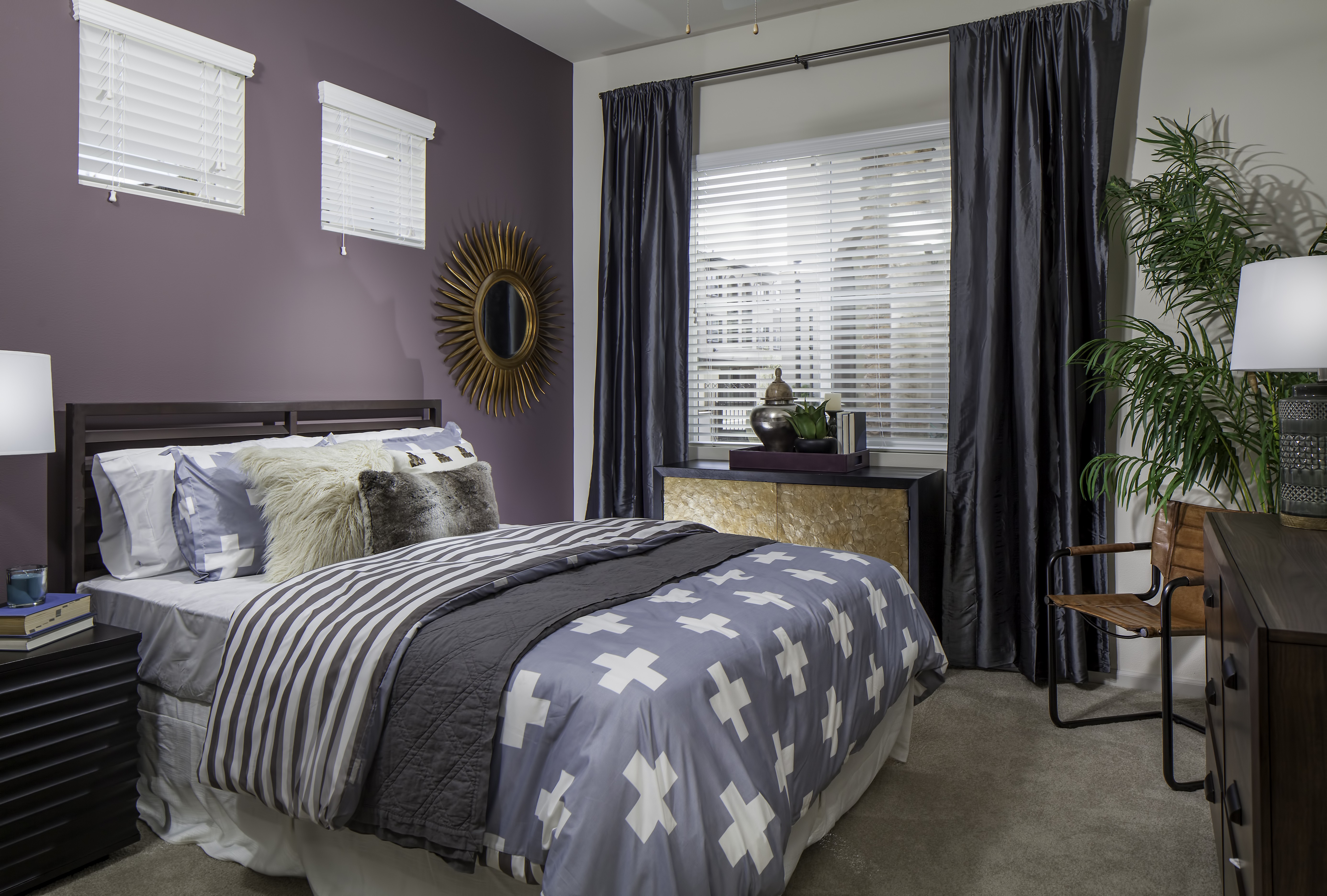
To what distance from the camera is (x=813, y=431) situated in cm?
370

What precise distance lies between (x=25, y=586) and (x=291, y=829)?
88 centimetres

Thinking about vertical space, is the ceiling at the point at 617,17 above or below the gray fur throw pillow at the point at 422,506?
above

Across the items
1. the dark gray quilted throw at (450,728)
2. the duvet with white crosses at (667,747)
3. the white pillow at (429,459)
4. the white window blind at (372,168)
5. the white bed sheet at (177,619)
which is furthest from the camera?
the white window blind at (372,168)

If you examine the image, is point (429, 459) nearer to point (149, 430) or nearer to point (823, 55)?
point (149, 430)

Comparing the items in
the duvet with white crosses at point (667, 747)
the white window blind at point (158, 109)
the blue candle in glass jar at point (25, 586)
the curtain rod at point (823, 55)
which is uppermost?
the curtain rod at point (823, 55)

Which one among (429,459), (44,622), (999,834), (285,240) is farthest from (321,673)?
(285,240)

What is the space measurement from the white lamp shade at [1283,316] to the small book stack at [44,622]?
286cm

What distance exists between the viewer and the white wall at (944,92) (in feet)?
9.77

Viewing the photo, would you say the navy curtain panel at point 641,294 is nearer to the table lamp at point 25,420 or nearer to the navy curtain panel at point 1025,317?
the navy curtain panel at point 1025,317

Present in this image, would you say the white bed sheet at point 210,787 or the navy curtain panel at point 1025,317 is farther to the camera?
the navy curtain panel at point 1025,317

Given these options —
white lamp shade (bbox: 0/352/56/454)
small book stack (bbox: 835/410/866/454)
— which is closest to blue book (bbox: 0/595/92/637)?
white lamp shade (bbox: 0/352/56/454)

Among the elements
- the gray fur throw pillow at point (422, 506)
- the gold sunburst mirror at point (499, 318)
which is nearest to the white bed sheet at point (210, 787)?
the gray fur throw pillow at point (422, 506)

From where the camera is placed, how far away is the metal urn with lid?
377 centimetres

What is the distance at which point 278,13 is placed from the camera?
10.0 feet
